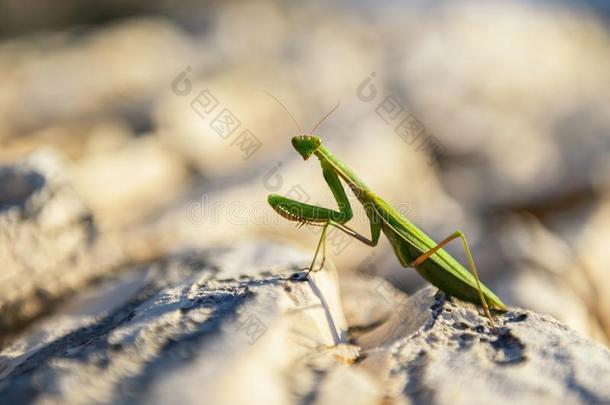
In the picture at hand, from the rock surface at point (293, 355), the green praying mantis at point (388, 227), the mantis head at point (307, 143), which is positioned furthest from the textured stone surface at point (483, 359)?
the mantis head at point (307, 143)

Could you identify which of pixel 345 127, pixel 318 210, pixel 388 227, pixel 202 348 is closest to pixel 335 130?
pixel 345 127

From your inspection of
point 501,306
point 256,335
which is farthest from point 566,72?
point 256,335

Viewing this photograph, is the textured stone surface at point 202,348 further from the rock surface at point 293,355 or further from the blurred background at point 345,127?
the blurred background at point 345,127

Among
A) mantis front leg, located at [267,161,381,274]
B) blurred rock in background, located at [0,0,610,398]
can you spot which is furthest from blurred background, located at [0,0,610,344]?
mantis front leg, located at [267,161,381,274]

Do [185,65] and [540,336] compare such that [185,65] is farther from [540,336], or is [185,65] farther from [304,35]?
[540,336]

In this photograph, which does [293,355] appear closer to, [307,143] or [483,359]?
[483,359]

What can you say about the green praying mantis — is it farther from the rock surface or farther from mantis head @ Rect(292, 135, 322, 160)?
the rock surface
